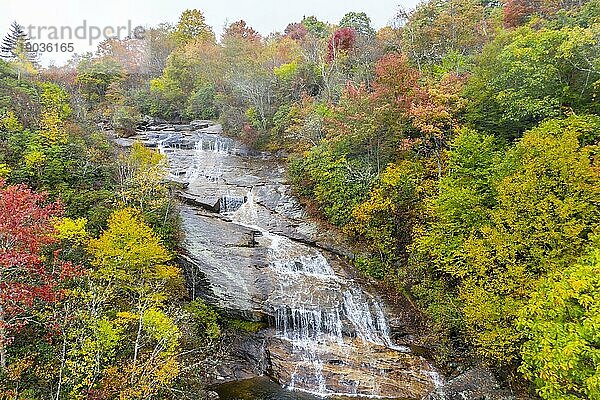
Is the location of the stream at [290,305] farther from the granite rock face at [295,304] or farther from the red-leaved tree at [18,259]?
the red-leaved tree at [18,259]

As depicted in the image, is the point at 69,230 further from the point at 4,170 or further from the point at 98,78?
the point at 98,78

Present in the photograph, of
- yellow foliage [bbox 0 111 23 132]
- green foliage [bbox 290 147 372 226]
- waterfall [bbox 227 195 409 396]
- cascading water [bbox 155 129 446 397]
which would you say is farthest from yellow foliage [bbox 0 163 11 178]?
green foliage [bbox 290 147 372 226]

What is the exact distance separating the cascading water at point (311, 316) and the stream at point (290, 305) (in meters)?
0.04

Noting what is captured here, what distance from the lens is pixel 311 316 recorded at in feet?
54.1

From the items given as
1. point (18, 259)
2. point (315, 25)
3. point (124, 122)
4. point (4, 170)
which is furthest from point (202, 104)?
point (18, 259)

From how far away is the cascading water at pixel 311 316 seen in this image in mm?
14445

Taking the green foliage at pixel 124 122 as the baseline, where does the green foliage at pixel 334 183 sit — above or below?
below

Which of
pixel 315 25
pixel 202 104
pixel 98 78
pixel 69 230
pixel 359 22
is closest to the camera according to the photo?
pixel 69 230

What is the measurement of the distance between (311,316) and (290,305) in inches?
39.7

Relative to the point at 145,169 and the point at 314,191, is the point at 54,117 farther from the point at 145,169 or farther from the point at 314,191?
the point at 314,191

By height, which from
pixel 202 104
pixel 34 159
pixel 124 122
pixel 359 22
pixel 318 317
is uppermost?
pixel 359 22

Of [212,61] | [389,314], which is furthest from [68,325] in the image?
[212,61]

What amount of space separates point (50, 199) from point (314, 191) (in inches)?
516

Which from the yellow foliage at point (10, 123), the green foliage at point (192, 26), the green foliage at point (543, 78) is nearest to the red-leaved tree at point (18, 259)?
the yellow foliage at point (10, 123)
